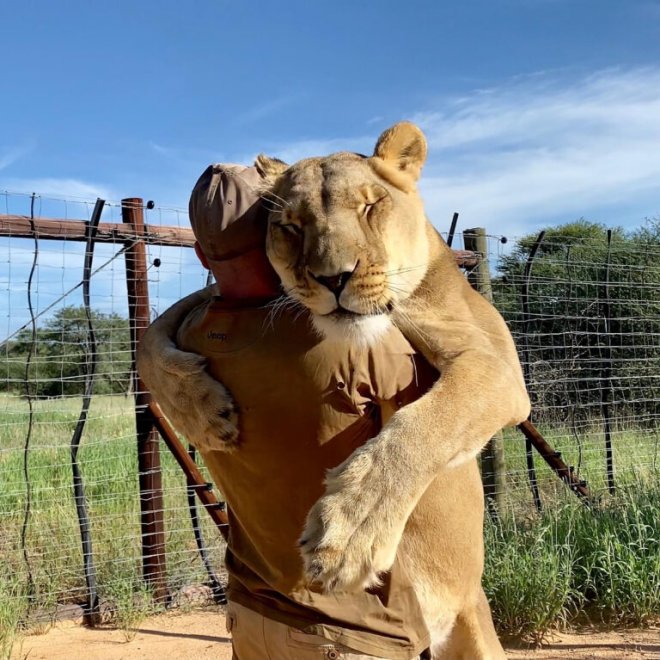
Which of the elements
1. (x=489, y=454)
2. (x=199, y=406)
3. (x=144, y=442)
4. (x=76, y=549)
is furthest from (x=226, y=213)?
(x=489, y=454)

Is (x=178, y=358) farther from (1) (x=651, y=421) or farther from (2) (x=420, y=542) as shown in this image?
(1) (x=651, y=421)

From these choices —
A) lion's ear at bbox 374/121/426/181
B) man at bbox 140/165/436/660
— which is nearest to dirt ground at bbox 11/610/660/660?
man at bbox 140/165/436/660

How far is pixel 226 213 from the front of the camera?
7.39 ft

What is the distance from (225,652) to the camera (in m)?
5.47

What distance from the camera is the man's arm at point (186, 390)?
2293 millimetres

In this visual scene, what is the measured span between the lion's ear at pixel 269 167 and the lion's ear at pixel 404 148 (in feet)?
1.05

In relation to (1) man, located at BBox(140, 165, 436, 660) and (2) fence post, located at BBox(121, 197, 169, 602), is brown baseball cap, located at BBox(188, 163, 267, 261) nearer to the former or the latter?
(1) man, located at BBox(140, 165, 436, 660)

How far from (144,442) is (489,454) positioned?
2.86 meters

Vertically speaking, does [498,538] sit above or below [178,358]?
below

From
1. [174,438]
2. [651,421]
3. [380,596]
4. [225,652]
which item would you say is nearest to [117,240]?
[174,438]

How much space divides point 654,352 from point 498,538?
185 inches

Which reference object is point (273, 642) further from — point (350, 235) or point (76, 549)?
point (76, 549)

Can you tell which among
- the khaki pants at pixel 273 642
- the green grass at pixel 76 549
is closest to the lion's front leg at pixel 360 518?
the khaki pants at pixel 273 642

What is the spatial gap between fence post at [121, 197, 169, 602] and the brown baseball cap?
390cm
